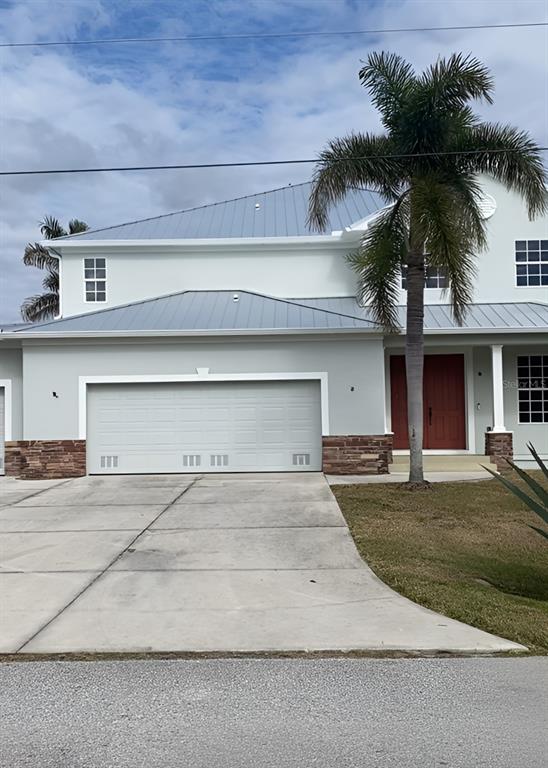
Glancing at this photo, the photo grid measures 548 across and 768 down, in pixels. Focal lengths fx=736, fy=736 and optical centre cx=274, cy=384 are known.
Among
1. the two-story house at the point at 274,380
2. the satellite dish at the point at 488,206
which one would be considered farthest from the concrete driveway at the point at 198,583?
the satellite dish at the point at 488,206

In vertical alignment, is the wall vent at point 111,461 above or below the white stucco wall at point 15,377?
below

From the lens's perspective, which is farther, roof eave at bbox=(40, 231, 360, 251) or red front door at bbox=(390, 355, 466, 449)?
roof eave at bbox=(40, 231, 360, 251)

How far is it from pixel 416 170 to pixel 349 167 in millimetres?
1284

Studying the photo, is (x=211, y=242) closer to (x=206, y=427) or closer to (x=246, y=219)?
(x=246, y=219)

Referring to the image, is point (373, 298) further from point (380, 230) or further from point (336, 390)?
point (336, 390)

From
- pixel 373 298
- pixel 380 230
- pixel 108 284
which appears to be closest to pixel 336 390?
pixel 373 298

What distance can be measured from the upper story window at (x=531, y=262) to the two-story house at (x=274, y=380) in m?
0.04

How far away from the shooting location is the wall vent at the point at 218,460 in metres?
17.4

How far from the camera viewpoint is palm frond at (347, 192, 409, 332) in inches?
550

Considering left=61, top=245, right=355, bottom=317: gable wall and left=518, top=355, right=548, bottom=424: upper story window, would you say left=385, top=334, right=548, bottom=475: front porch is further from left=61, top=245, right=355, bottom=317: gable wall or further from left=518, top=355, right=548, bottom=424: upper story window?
left=61, top=245, right=355, bottom=317: gable wall

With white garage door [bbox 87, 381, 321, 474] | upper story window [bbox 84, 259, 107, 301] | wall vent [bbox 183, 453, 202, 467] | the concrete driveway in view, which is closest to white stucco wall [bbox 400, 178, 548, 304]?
white garage door [bbox 87, 381, 321, 474]

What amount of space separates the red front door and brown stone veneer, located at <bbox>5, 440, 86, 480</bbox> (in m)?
8.11

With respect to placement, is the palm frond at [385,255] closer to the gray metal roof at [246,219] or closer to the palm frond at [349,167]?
the palm frond at [349,167]

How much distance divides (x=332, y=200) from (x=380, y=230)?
1154 millimetres
